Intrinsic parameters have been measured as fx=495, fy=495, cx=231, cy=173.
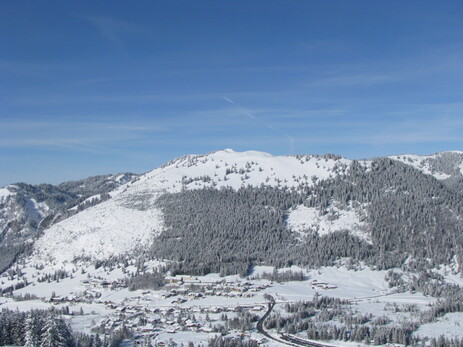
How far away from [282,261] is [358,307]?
5176cm

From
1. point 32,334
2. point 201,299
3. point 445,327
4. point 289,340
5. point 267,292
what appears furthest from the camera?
point 267,292

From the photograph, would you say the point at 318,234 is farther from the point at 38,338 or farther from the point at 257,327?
the point at 38,338

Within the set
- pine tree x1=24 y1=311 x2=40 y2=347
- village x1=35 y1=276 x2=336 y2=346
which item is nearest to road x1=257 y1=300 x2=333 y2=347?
village x1=35 y1=276 x2=336 y2=346

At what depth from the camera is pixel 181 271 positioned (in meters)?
174

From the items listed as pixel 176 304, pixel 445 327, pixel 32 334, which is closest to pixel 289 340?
pixel 445 327

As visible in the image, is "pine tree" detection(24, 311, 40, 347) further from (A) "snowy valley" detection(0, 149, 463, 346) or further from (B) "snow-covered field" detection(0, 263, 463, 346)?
(B) "snow-covered field" detection(0, 263, 463, 346)

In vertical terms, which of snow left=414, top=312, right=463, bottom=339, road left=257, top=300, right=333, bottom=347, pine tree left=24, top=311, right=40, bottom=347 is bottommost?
road left=257, top=300, right=333, bottom=347

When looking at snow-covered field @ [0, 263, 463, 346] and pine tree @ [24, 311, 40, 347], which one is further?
snow-covered field @ [0, 263, 463, 346]

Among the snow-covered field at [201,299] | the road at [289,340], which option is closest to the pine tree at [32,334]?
the snow-covered field at [201,299]

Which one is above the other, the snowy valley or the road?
the snowy valley

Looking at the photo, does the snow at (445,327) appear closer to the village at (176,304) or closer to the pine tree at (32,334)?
the village at (176,304)

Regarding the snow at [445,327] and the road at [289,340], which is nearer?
the road at [289,340]

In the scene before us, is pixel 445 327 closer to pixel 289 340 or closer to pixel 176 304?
pixel 289 340

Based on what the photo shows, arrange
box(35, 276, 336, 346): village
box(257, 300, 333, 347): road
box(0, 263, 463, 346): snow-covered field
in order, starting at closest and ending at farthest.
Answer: box(257, 300, 333, 347): road, box(35, 276, 336, 346): village, box(0, 263, 463, 346): snow-covered field
